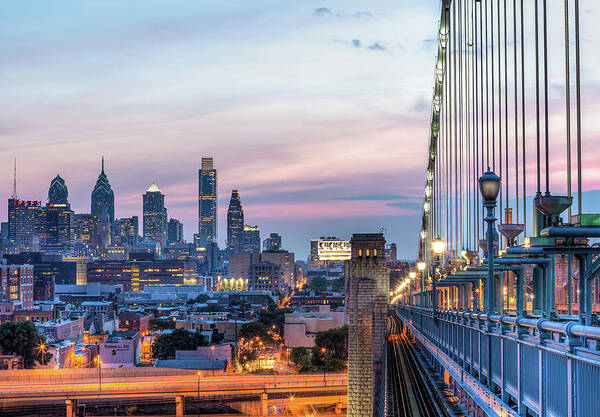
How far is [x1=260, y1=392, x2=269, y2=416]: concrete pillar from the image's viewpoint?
251 ft

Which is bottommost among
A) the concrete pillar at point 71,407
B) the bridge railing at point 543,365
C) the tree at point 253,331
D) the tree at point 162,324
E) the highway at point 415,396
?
the concrete pillar at point 71,407

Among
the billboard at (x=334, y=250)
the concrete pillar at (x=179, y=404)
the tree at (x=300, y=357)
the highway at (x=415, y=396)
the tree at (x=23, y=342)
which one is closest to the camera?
the highway at (x=415, y=396)

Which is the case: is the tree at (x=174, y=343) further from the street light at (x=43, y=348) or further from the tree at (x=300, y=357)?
the street light at (x=43, y=348)

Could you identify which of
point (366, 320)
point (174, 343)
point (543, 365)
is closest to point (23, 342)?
point (174, 343)

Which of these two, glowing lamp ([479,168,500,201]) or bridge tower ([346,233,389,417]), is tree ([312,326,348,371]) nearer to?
bridge tower ([346,233,389,417])

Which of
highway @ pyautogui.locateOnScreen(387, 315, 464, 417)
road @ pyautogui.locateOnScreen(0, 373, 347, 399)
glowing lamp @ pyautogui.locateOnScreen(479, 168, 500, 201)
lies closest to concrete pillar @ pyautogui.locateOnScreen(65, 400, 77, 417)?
road @ pyautogui.locateOnScreen(0, 373, 347, 399)

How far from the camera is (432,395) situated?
26.0 metres

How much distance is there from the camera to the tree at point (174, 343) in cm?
10288

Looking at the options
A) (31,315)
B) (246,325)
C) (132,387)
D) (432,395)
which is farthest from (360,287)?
(31,315)

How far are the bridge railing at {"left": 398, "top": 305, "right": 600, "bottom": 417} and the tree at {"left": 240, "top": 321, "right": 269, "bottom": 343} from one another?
10377cm

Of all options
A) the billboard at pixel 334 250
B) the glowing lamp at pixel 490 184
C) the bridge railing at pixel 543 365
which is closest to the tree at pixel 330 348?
the billboard at pixel 334 250

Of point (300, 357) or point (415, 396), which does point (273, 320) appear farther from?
point (415, 396)

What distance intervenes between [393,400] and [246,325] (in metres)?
95.9

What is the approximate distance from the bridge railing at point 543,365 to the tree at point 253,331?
104 meters
